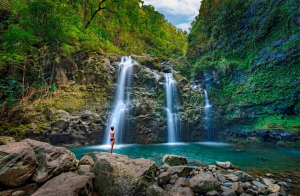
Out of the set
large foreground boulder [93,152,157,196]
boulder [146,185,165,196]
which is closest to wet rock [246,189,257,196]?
boulder [146,185,165,196]

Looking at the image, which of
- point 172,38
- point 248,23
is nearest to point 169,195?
point 248,23

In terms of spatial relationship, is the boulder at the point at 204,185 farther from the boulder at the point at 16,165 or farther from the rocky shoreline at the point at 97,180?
the boulder at the point at 16,165

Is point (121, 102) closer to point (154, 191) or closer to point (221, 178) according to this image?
point (221, 178)

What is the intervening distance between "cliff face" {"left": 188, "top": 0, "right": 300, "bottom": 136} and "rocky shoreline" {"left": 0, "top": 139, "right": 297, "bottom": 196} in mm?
10019

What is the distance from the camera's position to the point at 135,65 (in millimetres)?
15453

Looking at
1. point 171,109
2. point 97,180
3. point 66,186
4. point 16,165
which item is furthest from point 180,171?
point 171,109

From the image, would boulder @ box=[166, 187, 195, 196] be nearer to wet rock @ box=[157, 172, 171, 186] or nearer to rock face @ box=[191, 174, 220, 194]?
rock face @ box=[191, 174, 220, 194]

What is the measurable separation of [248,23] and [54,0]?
664 inches

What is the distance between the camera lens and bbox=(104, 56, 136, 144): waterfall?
12.1 m

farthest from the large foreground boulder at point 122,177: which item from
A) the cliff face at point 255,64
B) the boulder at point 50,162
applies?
the cliff face at point 255,64

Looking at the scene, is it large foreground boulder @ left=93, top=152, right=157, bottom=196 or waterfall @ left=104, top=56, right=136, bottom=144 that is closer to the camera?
large foreground boulder @ left=93, top=152, right=157, bottom=196

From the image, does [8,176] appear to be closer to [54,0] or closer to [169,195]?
[169,195]

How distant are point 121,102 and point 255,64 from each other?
487 inches

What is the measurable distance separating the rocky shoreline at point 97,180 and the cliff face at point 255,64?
10019 millimetres
